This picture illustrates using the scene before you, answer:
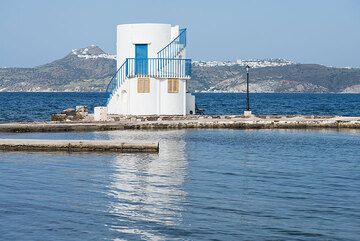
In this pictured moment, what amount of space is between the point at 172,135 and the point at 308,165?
1386cm

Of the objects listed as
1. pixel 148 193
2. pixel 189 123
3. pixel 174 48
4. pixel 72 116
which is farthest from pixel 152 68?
pixel 148 193

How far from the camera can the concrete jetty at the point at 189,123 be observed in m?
43.2

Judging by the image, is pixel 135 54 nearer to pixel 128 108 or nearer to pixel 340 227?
pixel 128 108

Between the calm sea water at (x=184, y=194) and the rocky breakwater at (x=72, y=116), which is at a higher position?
the rocky breakwater at (x=72, y=116)

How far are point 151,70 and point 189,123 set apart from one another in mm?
5458

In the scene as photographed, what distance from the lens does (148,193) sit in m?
21.0

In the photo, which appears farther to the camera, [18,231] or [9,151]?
[9,151]

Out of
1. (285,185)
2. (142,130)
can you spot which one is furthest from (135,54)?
(285,185)

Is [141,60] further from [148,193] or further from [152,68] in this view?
[148,193]

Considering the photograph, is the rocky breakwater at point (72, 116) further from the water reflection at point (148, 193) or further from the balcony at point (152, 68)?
the water reflection at point (148, 193)

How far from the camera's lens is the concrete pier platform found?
32188 mm

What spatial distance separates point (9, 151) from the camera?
1287 inches

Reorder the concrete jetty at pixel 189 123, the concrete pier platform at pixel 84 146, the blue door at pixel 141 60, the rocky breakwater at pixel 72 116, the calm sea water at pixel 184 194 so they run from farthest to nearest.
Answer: the rocky breakwater at pixel 72 116
the blue door at pixel 141 60
the concrete jetty at pixel 189 123
the concrete pier platform at pixel 84 146
the calm sea water at pixel 184 194

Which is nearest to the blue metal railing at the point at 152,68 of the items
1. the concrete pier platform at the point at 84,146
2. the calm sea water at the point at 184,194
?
the calm sea water at the point at 184,194
